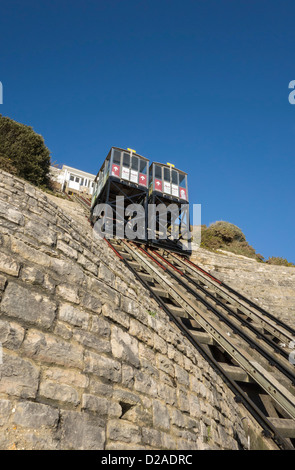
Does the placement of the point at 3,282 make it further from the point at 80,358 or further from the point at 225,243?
the point at 225,243

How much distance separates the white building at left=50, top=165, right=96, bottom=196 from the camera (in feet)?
122

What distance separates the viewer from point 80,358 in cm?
215

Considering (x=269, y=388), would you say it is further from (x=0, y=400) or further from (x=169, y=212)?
(x=169, y=212)

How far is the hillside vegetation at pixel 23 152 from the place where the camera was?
16266 millimetres

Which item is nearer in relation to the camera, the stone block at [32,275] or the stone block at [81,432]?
the stone block at [81,432]

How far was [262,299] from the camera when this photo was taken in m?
10.9

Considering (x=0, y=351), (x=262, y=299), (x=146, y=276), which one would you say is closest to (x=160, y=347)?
(x=0, y=351)

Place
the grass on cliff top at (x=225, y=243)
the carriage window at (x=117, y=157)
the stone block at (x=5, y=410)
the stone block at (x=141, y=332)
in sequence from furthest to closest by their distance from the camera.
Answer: the grass on cliff top at (x=225, y=243) < the carriage window at (x=117, y=157) < the stone block at (x=141, y=332) < the stone block at (x=5, y=410)

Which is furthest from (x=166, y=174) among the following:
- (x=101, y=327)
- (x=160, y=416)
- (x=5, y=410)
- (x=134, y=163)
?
(x=5, y=410)

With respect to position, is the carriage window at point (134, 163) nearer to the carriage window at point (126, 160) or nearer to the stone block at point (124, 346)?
the carriage window at point (126, 160)

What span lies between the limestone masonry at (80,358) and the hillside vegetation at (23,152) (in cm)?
1405

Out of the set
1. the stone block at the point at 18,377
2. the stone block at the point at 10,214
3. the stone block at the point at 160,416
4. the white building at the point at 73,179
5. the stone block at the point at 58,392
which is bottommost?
the stone block at the point at 160,416

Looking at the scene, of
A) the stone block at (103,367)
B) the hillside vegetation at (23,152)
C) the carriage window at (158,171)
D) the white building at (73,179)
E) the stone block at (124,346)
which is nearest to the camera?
the stone block at (103,367)

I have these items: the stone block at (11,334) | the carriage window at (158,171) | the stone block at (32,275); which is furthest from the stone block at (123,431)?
the carriage window at (158,171)
